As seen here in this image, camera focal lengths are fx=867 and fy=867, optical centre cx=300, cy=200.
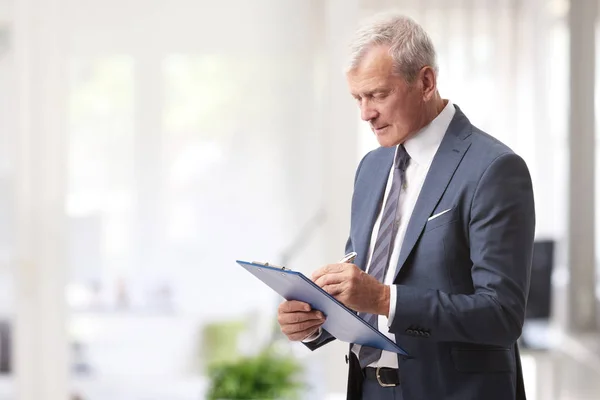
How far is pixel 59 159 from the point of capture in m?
3.62

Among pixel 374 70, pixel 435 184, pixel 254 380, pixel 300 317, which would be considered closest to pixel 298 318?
pixel 300 317

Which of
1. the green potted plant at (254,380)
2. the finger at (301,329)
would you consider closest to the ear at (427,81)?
the finger at (301,329)

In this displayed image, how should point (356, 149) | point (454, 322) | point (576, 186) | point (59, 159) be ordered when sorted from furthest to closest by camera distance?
1. point (576, 186)
2. point (59, 159)
3. point (356, 149)
4. point (454, 322)

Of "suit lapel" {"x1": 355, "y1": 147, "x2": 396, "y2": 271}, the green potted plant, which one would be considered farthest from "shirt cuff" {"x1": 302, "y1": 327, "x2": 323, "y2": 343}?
the green potted plant

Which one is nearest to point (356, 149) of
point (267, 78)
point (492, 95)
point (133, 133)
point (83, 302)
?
point (492, 95)

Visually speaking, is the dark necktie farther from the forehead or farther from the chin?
the forehead

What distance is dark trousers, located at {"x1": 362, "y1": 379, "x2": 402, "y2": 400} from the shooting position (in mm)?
1536

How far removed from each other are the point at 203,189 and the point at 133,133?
0.46m

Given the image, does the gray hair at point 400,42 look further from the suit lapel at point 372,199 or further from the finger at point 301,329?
the finger at point 301,329

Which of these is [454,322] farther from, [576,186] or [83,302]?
[83,302]

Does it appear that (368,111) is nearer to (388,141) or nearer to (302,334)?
(388,141)

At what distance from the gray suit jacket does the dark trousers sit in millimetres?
42

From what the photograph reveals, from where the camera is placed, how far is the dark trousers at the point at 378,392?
1.54 meters

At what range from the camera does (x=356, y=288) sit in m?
1.37
